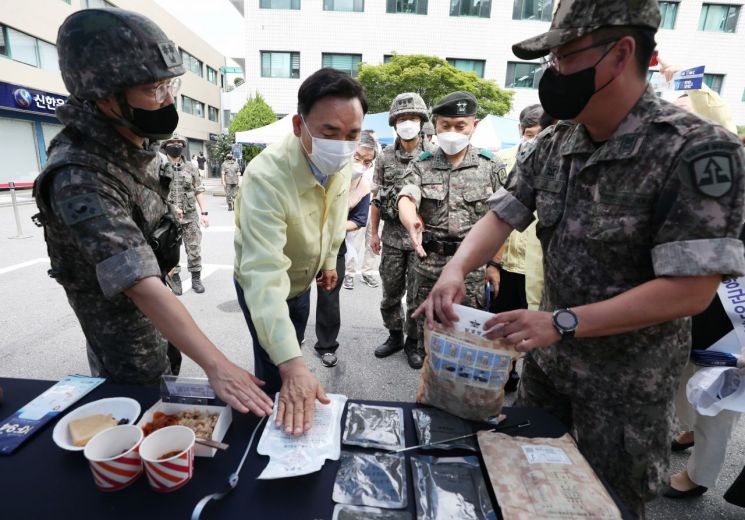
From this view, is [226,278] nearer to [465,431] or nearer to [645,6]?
[465,431]

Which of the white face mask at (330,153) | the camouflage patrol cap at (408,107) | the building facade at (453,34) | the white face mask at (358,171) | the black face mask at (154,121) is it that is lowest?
the white face mask at (358,171)

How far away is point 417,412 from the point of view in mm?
1240

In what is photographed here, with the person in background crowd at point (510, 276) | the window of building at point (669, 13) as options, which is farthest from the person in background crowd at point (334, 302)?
the window of building at point (669, 13)

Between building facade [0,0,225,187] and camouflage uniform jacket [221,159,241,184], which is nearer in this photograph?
camouflage uniform jacket [221,159,241,184]

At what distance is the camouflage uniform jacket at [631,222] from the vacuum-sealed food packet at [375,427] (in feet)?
1.96

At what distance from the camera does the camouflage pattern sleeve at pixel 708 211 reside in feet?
3.13

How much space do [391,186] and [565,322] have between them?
2794mm

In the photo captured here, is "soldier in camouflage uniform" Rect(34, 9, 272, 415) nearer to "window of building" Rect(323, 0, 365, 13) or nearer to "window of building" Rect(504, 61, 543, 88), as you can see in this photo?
"window of building" Rect(323, 0, 365, 13)

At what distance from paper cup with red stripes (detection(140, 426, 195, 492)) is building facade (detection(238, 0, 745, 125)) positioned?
20654mm

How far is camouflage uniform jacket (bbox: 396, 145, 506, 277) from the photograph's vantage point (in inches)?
113

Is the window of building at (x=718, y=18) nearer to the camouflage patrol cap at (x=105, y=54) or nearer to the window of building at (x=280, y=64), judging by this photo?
the window of building at (x=280, y=64)

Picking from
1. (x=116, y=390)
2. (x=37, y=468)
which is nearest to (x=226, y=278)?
(x=116, y=390)

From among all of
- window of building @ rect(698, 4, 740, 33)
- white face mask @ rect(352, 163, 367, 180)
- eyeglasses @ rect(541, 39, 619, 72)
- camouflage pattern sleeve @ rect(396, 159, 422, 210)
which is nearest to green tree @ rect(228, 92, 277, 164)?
white face mask @ rect(352, 163, 367, 180)

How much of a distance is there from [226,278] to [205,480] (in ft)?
15.4
